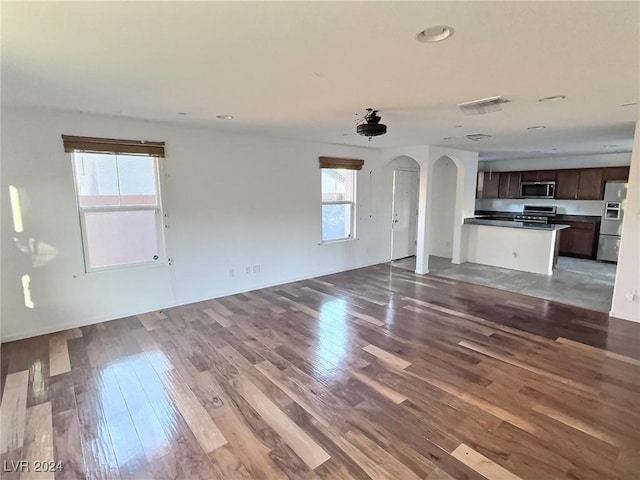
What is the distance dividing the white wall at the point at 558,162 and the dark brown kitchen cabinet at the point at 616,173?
0.22 meters

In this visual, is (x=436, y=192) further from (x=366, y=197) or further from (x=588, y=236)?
(x=588, y=236)

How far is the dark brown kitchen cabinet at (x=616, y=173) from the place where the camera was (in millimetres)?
6988

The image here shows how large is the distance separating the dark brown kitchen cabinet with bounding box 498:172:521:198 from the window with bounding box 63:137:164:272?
8.48 meters

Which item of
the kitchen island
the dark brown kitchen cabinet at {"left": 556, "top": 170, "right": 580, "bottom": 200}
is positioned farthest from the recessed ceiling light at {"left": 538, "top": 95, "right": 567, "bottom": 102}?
the dark brown kitchen cabinet at {"left": 556, "top": 170, "right": 580, "bottom": 200}

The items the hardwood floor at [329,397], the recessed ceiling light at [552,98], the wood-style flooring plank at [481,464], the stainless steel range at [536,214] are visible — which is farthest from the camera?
the stainless steel range at [536,214]

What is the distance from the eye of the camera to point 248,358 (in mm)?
3154

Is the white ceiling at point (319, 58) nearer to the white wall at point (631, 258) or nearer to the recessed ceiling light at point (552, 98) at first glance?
the recessed ceiling light at point (552, 98)

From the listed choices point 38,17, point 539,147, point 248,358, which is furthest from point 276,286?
point 539,147

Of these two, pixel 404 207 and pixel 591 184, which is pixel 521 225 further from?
pixel 591 184

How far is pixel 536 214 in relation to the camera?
8.42m

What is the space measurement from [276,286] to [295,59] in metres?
3.98

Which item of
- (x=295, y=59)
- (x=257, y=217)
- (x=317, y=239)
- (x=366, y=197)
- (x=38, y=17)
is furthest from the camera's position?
(x=366, y=197)

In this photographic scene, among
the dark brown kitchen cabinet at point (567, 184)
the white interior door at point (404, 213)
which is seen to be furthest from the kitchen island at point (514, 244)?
the dark brown kitchen cabinet at point (567, 184)

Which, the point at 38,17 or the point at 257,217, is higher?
the point at 38,17
